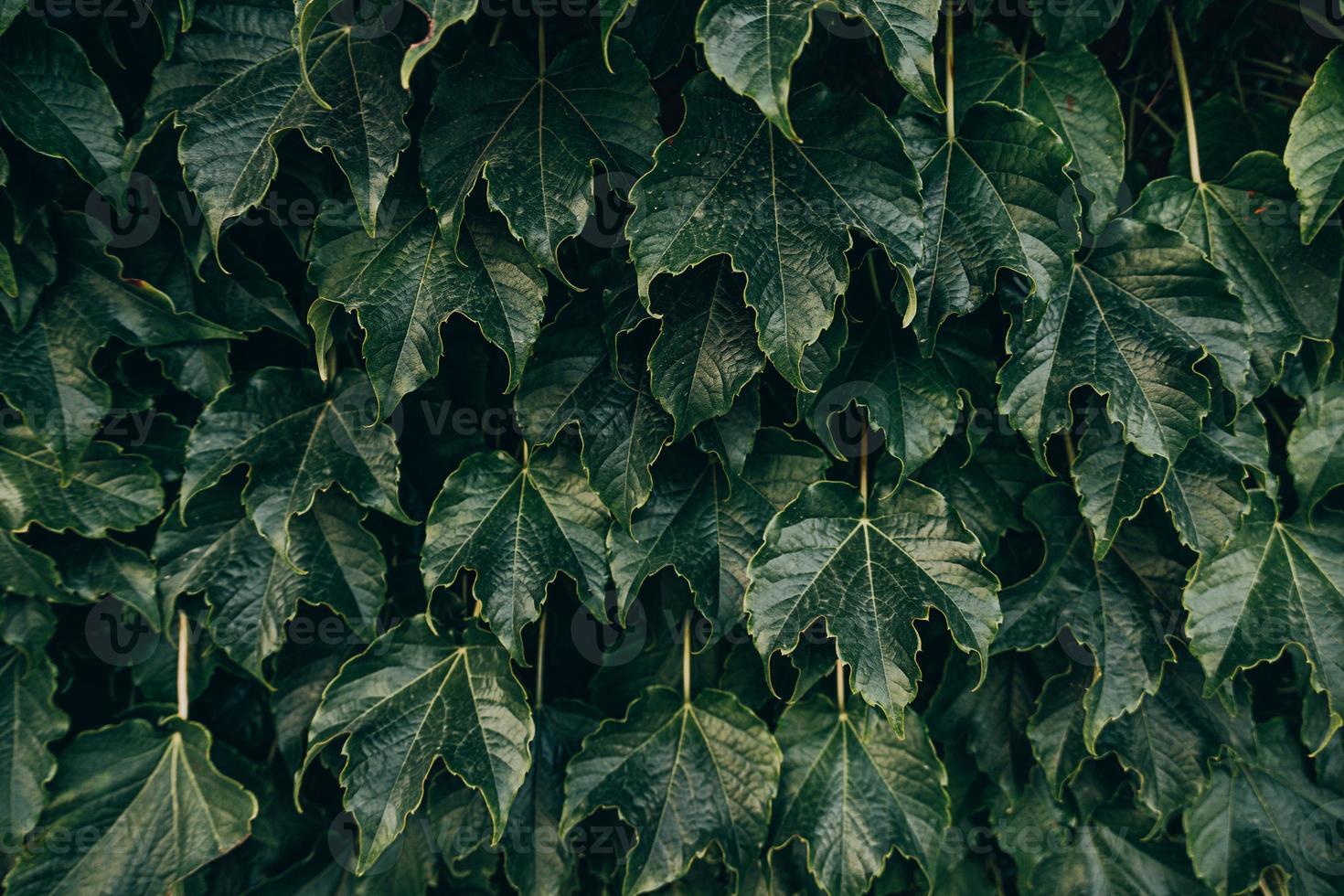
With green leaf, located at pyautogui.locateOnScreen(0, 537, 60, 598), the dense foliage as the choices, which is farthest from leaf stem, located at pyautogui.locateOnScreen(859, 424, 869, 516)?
green leaf, located at pyautogui.locateOnScreen(0, 537, 60, 598)

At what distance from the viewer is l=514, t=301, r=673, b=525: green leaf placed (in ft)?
5.18

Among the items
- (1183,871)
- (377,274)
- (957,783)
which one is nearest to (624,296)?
(377,274)

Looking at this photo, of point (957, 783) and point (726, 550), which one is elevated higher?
point (726, 550)

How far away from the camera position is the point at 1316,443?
1674 millimetres

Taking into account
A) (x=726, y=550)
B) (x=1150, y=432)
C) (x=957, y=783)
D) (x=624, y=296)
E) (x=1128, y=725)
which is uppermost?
(x=624, y=296)

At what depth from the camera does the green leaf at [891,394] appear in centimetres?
154

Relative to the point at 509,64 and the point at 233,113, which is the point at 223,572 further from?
the point at 509,64

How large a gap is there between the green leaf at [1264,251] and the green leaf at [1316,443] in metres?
0.14

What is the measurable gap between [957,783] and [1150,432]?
0.89m

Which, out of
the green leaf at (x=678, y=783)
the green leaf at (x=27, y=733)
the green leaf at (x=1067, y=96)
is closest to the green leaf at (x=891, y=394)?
the green leaf at (x=1067, y=96)

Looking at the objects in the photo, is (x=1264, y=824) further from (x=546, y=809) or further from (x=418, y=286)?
(x=418, y=286)

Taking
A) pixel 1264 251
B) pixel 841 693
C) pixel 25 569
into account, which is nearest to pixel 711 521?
pixel 841 693

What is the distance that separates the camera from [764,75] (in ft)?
4.00

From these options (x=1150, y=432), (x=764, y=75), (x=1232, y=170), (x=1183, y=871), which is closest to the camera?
(x=764, y=75)
